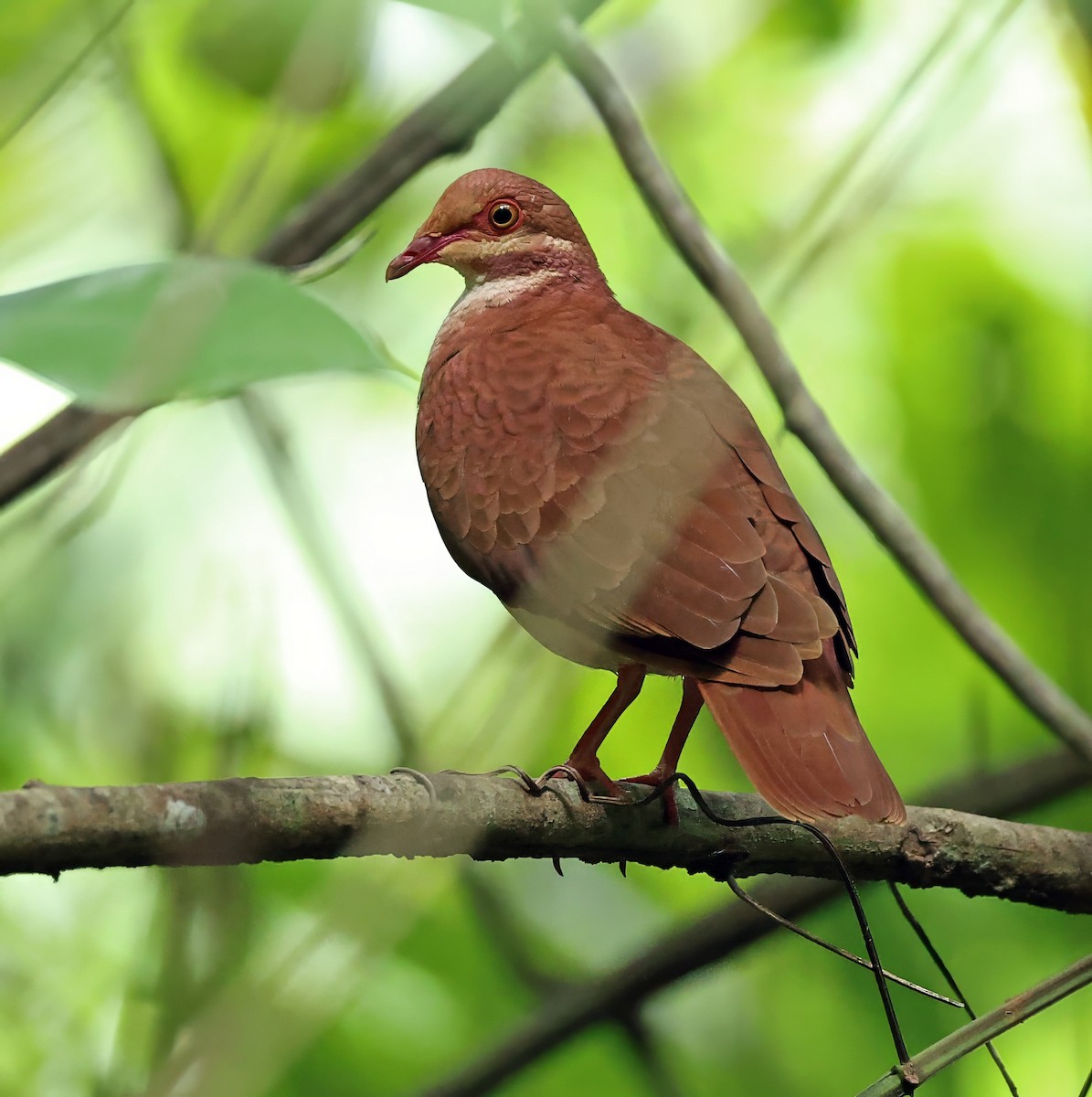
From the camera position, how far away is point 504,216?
12.8ft

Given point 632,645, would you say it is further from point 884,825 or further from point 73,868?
point 73,868

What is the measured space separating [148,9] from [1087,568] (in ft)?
7.94

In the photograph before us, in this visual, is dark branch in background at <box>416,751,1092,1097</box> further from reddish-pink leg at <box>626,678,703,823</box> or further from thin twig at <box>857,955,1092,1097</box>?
thin twig at <box>857,955,1092,1097</box>

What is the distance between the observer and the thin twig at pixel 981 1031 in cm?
169

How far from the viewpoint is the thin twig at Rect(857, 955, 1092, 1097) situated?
169 cm

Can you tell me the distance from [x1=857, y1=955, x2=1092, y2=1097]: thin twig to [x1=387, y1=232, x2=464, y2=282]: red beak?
233 centimetres

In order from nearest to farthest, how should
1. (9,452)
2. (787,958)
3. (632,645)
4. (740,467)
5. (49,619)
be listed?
(49,619)
(9,452)
(632,645)
(740,467)
(787,958)

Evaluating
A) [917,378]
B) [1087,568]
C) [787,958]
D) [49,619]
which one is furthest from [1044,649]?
[49,619]

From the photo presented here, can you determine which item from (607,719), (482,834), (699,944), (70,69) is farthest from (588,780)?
(70,69)

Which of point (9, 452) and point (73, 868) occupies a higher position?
point (9, 452)

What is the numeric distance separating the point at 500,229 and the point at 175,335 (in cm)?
315

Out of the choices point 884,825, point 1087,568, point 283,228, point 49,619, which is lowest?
point 884,825

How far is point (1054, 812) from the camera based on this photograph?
363 cm

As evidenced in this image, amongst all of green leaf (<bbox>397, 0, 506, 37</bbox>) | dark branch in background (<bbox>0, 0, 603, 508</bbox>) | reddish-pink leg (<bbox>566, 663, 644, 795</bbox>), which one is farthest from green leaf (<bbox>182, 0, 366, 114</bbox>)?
reddish-pink leg (<bbox>566, 663, 644, 795</bbox>)
